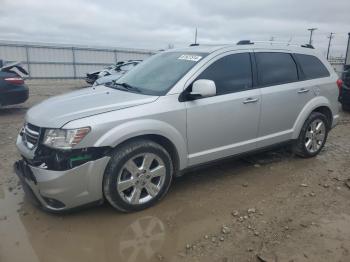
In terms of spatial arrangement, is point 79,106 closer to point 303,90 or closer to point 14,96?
point 303,90

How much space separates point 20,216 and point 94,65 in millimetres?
20127

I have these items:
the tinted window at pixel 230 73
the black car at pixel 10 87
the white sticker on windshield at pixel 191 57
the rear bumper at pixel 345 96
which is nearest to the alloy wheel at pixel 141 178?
the tinted window at pixel 230 73

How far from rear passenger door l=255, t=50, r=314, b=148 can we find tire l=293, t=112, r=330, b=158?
30 cm

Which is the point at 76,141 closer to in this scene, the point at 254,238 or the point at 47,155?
the point at 47,155

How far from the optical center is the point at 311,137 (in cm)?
525

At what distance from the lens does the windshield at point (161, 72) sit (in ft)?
12.7

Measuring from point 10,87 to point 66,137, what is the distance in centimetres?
618

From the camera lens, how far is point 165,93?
145 inches

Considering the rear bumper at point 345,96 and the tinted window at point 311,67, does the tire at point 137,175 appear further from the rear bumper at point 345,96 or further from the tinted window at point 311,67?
the rear bumper at point 345,96

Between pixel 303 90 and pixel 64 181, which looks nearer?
pixel 64 181

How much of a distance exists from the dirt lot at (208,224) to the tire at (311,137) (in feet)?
1.82

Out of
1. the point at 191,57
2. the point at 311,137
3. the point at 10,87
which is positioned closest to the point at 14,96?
the point at 10,87

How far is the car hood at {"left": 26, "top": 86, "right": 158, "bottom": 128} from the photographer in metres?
3.26

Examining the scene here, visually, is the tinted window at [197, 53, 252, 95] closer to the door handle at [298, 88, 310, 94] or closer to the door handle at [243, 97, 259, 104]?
the door handle at [243, 97, 259, 104]
